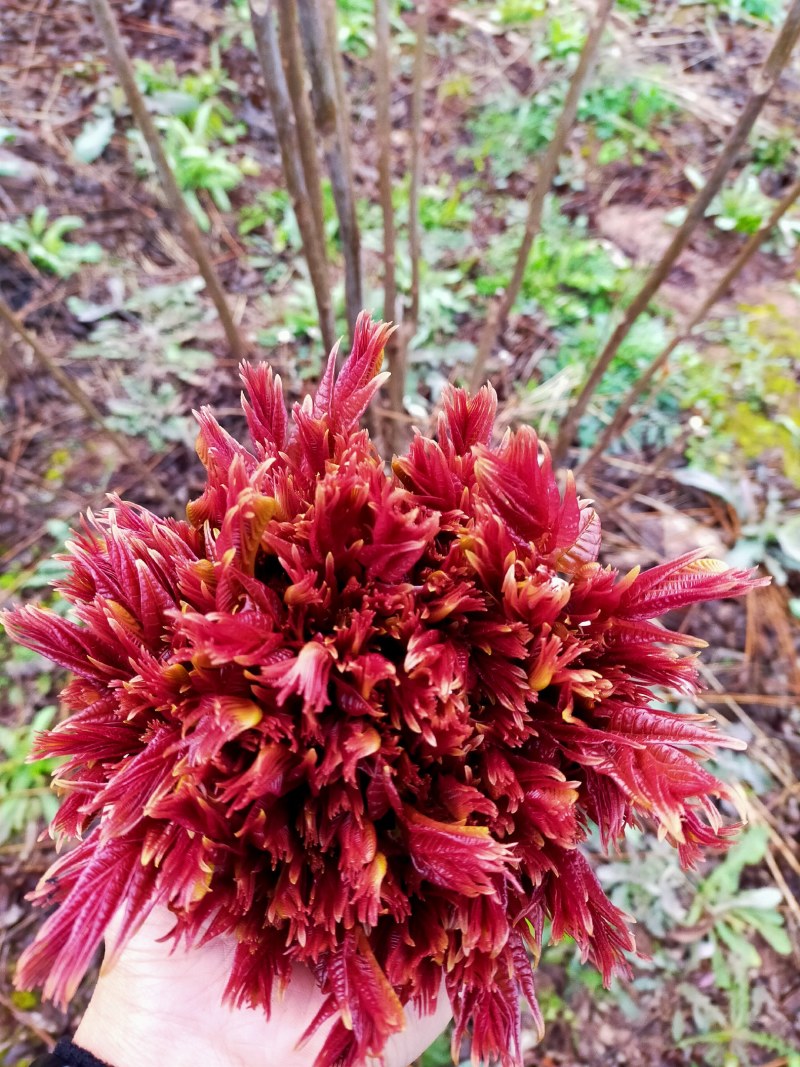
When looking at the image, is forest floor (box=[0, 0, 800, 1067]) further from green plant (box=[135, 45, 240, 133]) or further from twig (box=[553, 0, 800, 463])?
twig (box=[553, 0, 800, 463])

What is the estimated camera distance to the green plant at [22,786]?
187 cm

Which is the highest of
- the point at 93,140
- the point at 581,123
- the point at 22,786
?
the point at 581,123

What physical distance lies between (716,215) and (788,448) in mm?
1175

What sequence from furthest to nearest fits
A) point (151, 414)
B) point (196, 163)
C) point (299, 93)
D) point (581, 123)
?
1. point (581, 123)
2. point (196, 163)
3. point (151, 414)
4. point (299, 93)

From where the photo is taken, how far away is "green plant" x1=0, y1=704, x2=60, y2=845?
187cm

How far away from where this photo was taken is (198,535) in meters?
1.01

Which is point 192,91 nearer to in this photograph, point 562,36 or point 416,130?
point 562,36

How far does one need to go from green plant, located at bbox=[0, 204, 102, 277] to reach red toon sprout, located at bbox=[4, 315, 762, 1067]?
2173mm

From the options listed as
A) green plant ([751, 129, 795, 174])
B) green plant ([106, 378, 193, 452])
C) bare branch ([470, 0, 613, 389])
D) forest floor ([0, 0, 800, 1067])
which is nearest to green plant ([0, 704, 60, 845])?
forest floor ([0, 0, 800, 1067])

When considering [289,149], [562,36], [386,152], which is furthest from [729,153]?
[562,36]

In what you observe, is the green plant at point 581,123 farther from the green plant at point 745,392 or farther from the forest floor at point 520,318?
the green plant at point 745,392

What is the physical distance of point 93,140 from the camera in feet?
9.59

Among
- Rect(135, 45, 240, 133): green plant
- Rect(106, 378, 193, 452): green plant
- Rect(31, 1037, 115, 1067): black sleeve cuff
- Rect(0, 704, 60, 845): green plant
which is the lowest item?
Rect(0, 704, 60, 845): green plant

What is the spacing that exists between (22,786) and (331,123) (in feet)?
5.95
